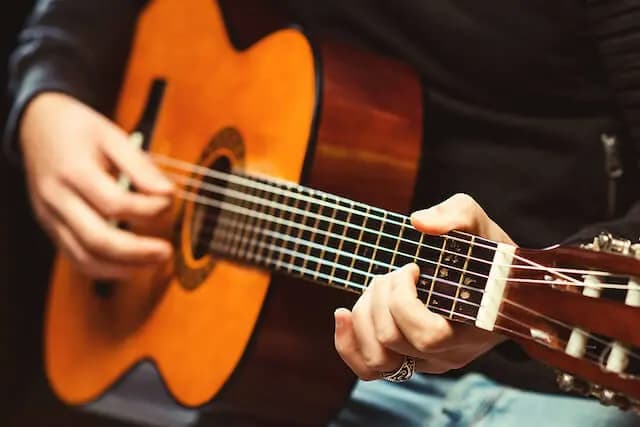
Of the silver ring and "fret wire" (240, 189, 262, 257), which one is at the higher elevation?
"fret wire" (240, 189, 262, 257)

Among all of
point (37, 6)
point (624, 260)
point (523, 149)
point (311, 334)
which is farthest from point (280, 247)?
point (37, 6)

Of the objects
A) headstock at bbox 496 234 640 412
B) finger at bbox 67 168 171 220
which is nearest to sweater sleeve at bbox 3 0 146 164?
finger at bbox 67 168 171 220

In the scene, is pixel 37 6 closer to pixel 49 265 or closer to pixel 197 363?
pixel 49 265

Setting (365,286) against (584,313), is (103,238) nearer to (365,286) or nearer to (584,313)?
(365,286)

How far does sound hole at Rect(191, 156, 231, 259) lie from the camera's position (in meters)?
0.78

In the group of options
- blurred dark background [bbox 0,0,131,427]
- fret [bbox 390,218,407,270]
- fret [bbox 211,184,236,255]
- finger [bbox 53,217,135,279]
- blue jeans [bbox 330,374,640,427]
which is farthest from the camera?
blurred dark background [bbox 0,0,131,427]

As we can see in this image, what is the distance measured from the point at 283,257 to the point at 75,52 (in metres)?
0.45

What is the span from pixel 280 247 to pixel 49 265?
560 millimetres

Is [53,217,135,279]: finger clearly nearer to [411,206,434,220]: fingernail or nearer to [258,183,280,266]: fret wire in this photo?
[258,183,280,266]: fret wire

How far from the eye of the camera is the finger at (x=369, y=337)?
1.72ft

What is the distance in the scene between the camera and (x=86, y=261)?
867 millimetres

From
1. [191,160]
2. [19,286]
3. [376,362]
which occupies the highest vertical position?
[191,160]

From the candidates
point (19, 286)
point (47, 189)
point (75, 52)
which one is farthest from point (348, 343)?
point (19, 286)

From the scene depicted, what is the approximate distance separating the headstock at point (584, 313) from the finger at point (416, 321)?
0.03 meters
